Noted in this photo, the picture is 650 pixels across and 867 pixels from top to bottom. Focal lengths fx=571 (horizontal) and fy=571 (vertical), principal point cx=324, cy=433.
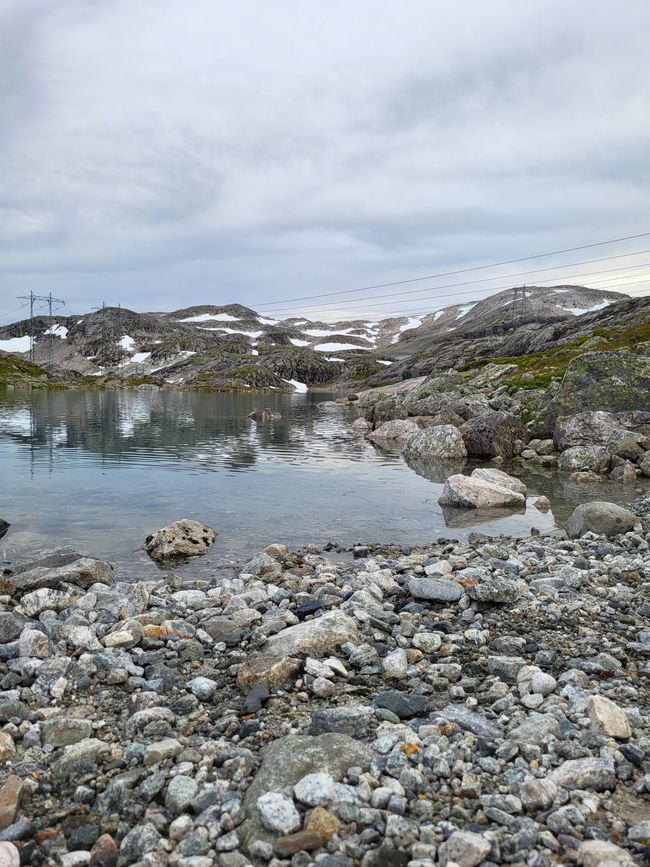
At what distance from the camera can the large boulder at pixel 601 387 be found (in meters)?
36.7

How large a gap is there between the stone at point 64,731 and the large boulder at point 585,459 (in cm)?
2847

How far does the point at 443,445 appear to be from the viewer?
37375 mm

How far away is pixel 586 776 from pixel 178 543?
12.5 meters

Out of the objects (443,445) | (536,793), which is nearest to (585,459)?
(443,445)

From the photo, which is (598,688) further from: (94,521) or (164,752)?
(94,521)

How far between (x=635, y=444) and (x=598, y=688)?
26796 mm

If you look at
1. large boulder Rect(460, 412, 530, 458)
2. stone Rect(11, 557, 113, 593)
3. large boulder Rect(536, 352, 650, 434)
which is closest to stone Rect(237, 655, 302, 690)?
stone Rect(11, 557, 113, 593)

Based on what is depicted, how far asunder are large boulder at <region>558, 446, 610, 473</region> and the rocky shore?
1948 centimetres

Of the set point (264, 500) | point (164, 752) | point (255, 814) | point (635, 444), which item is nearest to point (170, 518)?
point (264, 500)

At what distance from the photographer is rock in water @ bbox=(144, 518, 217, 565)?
51.3 feet

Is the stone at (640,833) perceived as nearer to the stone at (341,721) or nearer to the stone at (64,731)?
the stone at (341,721)

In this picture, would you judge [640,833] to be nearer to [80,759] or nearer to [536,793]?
[536,793]

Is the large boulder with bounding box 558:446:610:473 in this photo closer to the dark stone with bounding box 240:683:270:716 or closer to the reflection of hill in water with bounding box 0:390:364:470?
the reflection of hill in water with bounding box 0:390:364:470

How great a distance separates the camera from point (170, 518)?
66.5ft
